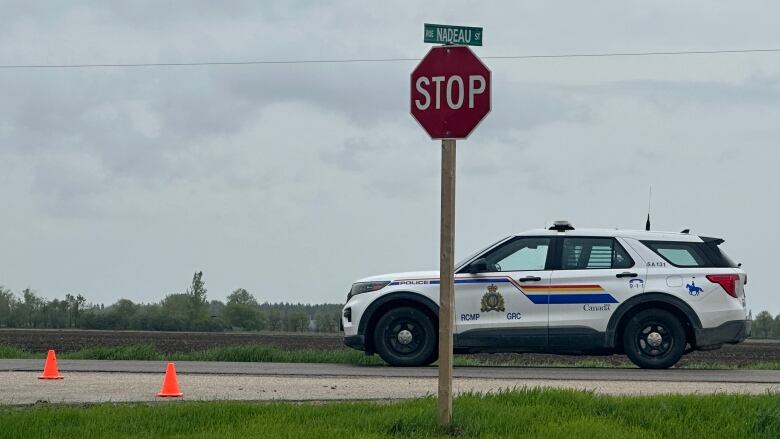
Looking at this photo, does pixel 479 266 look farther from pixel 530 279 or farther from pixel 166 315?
pixel 166 315

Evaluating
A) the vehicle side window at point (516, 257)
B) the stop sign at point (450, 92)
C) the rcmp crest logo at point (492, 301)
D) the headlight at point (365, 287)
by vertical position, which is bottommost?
the rcmp crest logo at point (492, 301)

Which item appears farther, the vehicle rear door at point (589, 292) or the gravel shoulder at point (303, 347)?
the gravel shoulder at point (303, 347)

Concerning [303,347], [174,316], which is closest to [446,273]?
[303,347]

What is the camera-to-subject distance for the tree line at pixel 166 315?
73562 millimetres

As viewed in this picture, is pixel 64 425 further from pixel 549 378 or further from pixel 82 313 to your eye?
pixel 82 313

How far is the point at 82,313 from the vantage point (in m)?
73.2

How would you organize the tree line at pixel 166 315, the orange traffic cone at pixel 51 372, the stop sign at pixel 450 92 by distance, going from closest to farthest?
the stop sign at pixel 450 92 < the orange traffic cone at pixel 51 372 < the tree line at pixel 166 315

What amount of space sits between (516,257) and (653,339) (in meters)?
2.02

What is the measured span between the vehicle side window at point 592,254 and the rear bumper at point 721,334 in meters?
1.33

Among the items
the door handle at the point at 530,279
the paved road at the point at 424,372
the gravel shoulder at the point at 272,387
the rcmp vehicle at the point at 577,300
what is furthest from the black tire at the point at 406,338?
the gravel shoulder at the point at 272,387

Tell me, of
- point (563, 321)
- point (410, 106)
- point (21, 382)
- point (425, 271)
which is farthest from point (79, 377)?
point (410, 106)

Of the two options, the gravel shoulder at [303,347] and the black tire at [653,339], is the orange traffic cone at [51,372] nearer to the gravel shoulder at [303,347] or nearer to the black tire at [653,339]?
the black tire at [653,339]

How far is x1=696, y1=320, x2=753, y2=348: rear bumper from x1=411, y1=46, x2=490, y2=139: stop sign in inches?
317

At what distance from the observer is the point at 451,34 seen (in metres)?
9.45
